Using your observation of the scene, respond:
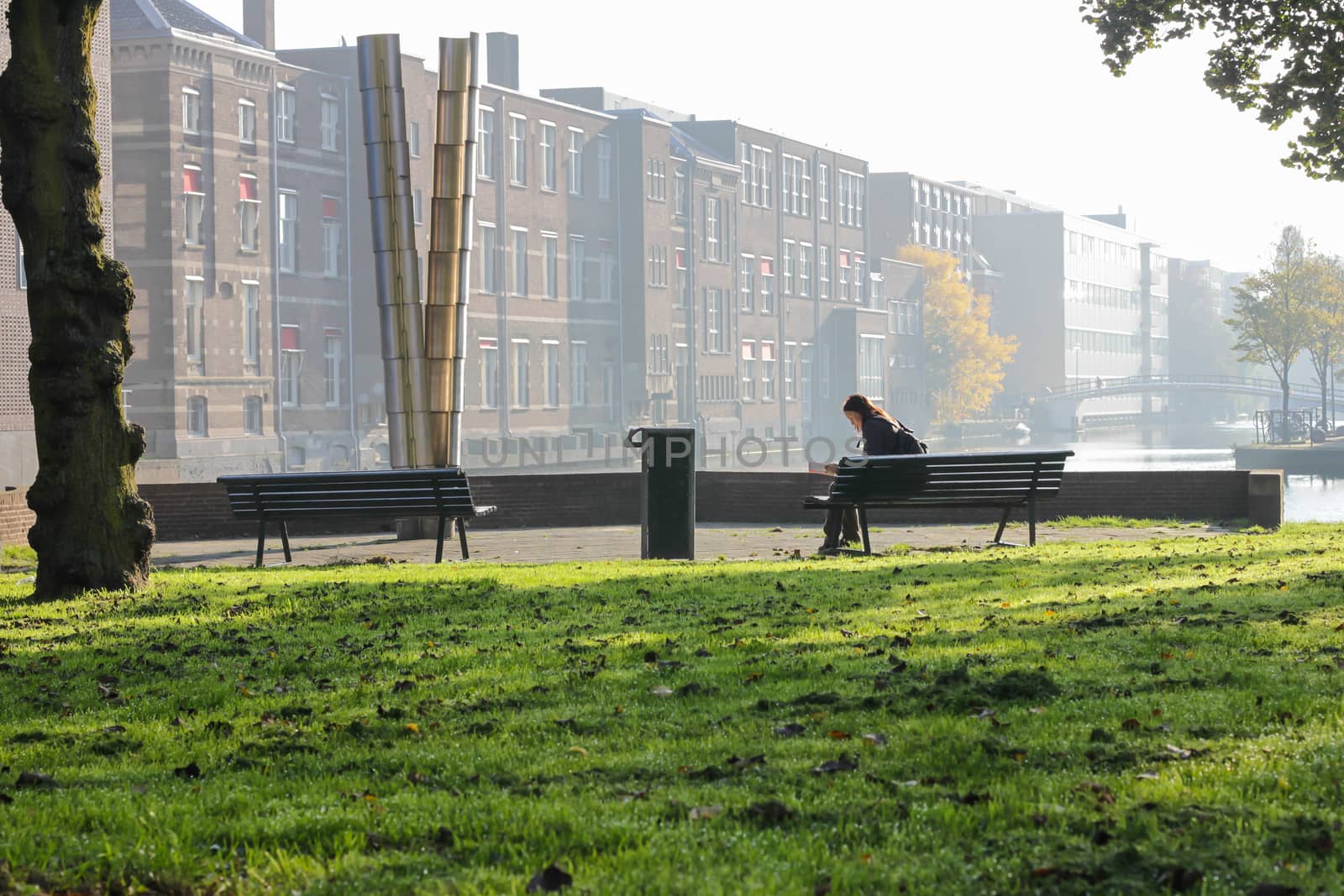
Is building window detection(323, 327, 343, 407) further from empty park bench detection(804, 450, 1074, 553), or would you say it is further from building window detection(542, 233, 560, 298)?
empty park bench detection(804, 450, 1074, 553)

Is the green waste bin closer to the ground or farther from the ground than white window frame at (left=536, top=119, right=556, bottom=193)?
closer to the ground

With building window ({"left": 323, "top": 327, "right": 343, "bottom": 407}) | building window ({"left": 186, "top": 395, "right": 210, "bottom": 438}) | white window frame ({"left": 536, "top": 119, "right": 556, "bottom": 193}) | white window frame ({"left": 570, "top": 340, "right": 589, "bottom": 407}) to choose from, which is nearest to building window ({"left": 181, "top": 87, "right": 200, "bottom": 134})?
building window ({"left": 186, "top": 395, "right": 210, "bottom": 438})

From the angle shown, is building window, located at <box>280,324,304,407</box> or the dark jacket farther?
building window, located at <box>280,324,304,407</box>

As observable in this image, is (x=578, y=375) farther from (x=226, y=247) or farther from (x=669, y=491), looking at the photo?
(x=669, y=491)

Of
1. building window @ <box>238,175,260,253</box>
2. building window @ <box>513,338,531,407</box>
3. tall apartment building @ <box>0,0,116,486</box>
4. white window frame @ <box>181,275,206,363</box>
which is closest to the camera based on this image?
tall apartment building @ <box>0,0,116,486</box>

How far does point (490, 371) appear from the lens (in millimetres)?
63219

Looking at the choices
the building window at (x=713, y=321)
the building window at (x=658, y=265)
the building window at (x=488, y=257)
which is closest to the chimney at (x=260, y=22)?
the building window at (x=488, y=257)

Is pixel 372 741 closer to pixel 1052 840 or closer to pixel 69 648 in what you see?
pixel 1052 840

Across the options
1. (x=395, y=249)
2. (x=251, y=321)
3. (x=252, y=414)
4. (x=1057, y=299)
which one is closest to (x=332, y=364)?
(x=251, y=321)

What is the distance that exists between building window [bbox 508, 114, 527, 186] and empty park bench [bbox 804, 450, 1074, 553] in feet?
173

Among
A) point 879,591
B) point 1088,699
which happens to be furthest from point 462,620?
point 1088,699

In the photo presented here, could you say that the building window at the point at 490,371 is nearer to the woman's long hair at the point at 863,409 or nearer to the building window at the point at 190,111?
the building window at the point at 190,111

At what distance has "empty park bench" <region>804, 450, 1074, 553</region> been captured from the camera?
1384 cm

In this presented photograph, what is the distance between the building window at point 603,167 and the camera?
235 feet
